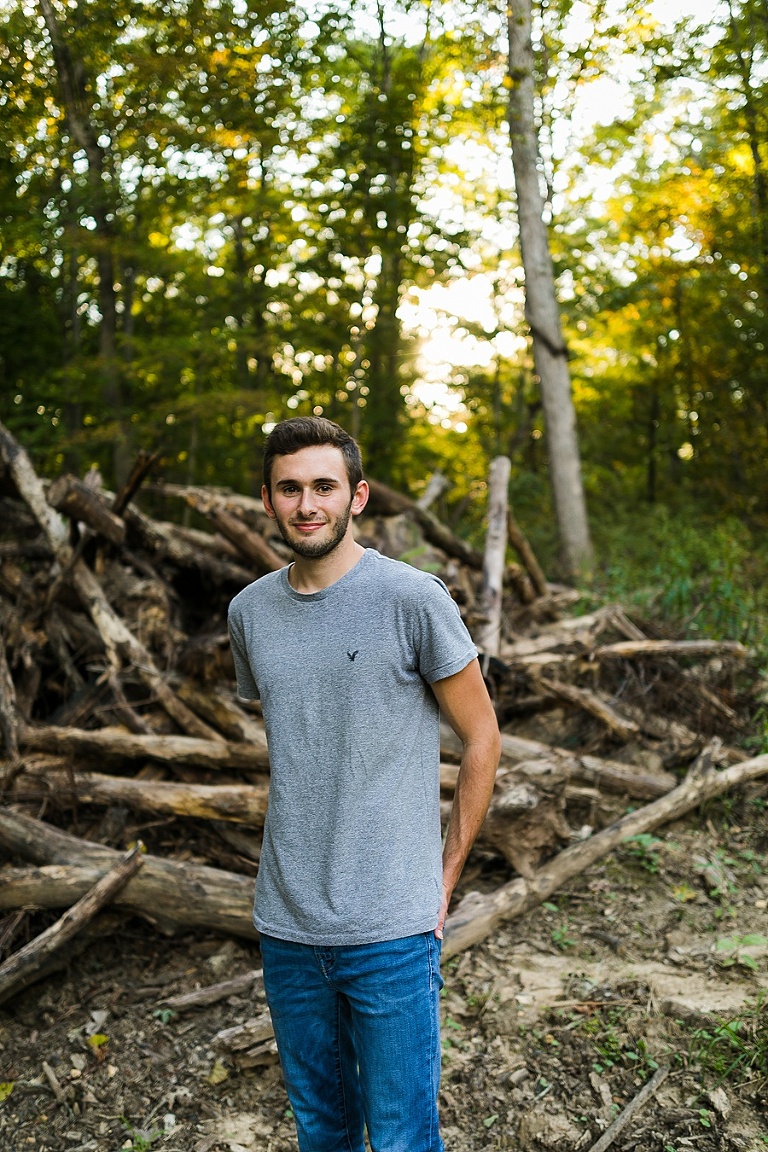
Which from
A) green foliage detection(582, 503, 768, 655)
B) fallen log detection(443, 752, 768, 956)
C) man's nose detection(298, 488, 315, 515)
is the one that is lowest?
fallen log detection(443, 752, 768, 956)

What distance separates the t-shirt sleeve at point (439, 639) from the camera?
220 centimetres

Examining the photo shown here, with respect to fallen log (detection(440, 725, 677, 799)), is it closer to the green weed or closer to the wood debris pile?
the wood debris pile

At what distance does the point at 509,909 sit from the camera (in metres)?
4.79

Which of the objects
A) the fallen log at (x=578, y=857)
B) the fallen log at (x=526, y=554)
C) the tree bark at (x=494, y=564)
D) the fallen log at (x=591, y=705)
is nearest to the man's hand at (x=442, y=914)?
the fallen log at (x=578, y=857)

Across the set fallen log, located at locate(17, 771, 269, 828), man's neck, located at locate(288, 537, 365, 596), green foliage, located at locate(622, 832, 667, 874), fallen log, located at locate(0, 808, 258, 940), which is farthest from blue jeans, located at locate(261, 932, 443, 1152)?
green foliage, located at locate(622, 832, 667, 874)

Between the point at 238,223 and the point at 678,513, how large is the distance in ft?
29.0

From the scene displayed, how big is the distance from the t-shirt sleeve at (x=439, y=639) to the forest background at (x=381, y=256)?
23.6ft

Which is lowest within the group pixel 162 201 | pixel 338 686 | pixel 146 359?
pixel 338 686

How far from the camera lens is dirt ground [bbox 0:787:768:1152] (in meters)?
3.33

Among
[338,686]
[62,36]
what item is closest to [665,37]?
[62,36]

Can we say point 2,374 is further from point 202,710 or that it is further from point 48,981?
point 48,981

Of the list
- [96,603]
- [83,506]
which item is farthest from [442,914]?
[83,506]

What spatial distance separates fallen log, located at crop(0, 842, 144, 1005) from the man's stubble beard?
2.87 m

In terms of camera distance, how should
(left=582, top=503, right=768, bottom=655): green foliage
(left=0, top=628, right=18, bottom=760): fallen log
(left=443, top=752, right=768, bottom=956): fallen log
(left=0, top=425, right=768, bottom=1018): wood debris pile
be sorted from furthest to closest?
1. (left=582, top=503, right=768, bottom=655): green foliage
2. (left=0, top=628, right=18, bottom=760): fallen log
3. (left=0, top=425, right=768, bottom=1018): wood debris pile
4. (left=443, top=752, right=768, bottom=956): fallen log
